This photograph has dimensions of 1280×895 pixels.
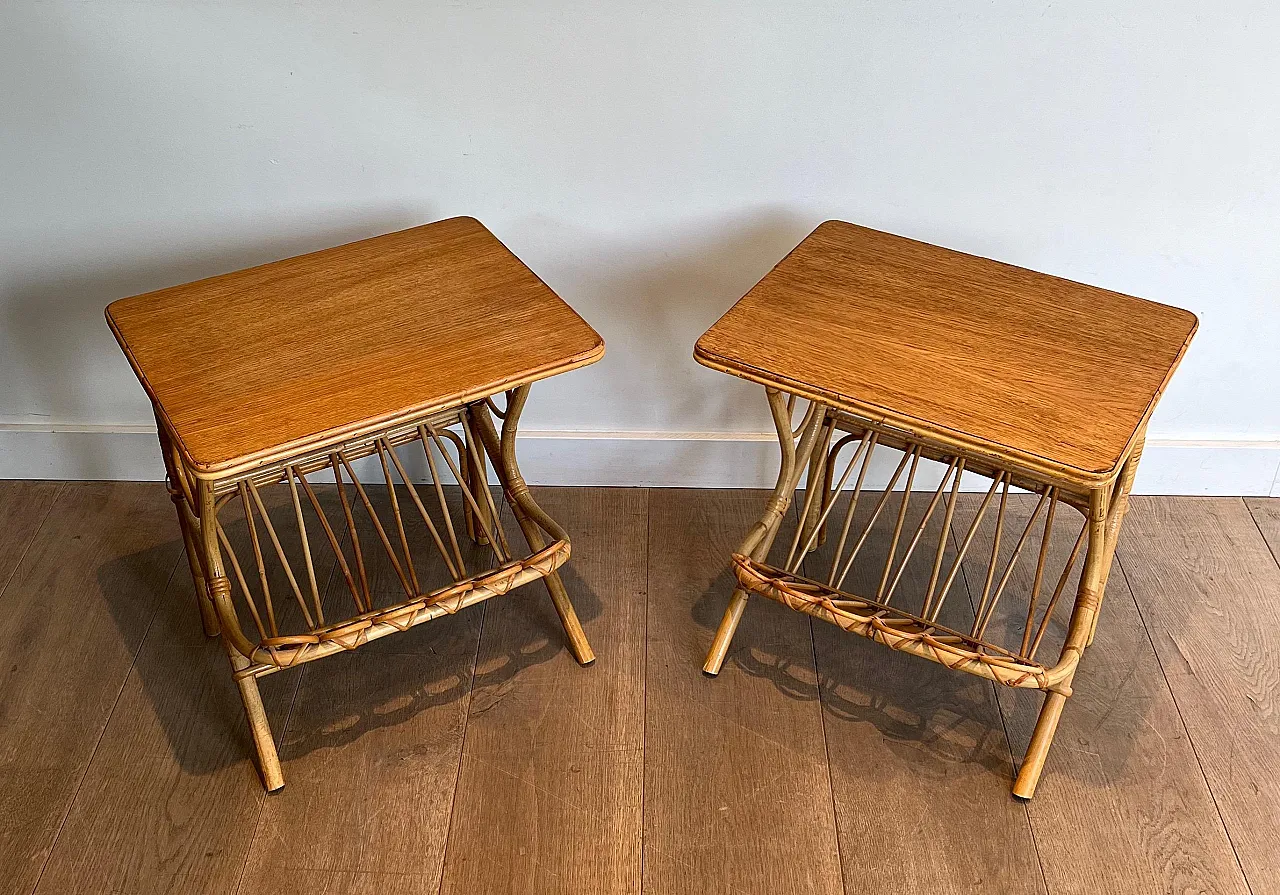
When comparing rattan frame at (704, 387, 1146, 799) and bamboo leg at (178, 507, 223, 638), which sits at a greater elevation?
rattan frame at (704, 387, 1146, 799)

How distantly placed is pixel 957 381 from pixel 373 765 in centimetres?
94

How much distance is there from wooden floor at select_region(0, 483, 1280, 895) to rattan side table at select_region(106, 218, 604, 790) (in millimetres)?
107

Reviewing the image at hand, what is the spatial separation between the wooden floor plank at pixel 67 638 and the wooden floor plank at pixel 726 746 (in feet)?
2.64

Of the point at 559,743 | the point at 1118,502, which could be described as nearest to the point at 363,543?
the point at 559,743

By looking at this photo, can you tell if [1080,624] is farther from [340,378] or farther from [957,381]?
[340,378]

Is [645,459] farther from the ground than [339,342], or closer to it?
closer to it

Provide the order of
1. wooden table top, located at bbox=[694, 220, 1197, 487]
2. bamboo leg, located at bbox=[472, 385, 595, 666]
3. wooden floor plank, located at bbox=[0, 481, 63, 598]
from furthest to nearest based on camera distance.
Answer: wooden floor plank, located at bbox=[0, 481, 63, 598] → bamboo leg, located at bbox=[472, 385, 595, 666] → wooden table top, located at bbox=[694, 220, 1197, 487]

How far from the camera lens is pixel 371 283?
1.50 metres

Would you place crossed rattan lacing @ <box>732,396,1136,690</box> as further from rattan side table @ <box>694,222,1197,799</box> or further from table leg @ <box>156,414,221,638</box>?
table leg @ <box>156,414,221,638</box>

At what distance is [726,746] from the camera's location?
158cm

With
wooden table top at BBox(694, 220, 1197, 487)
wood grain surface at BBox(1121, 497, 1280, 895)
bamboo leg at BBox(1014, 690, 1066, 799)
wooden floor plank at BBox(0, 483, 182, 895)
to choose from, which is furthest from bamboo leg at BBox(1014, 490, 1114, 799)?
wooden floor plank at BBox(0, 483, 182, 895)

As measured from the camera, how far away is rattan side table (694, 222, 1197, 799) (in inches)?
49.3

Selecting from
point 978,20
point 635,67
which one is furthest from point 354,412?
point 978,20

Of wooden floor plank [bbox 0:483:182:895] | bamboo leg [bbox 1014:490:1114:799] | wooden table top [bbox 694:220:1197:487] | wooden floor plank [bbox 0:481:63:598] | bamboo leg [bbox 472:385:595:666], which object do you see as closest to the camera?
wooden table top [bbox 694:220:1197:487]
